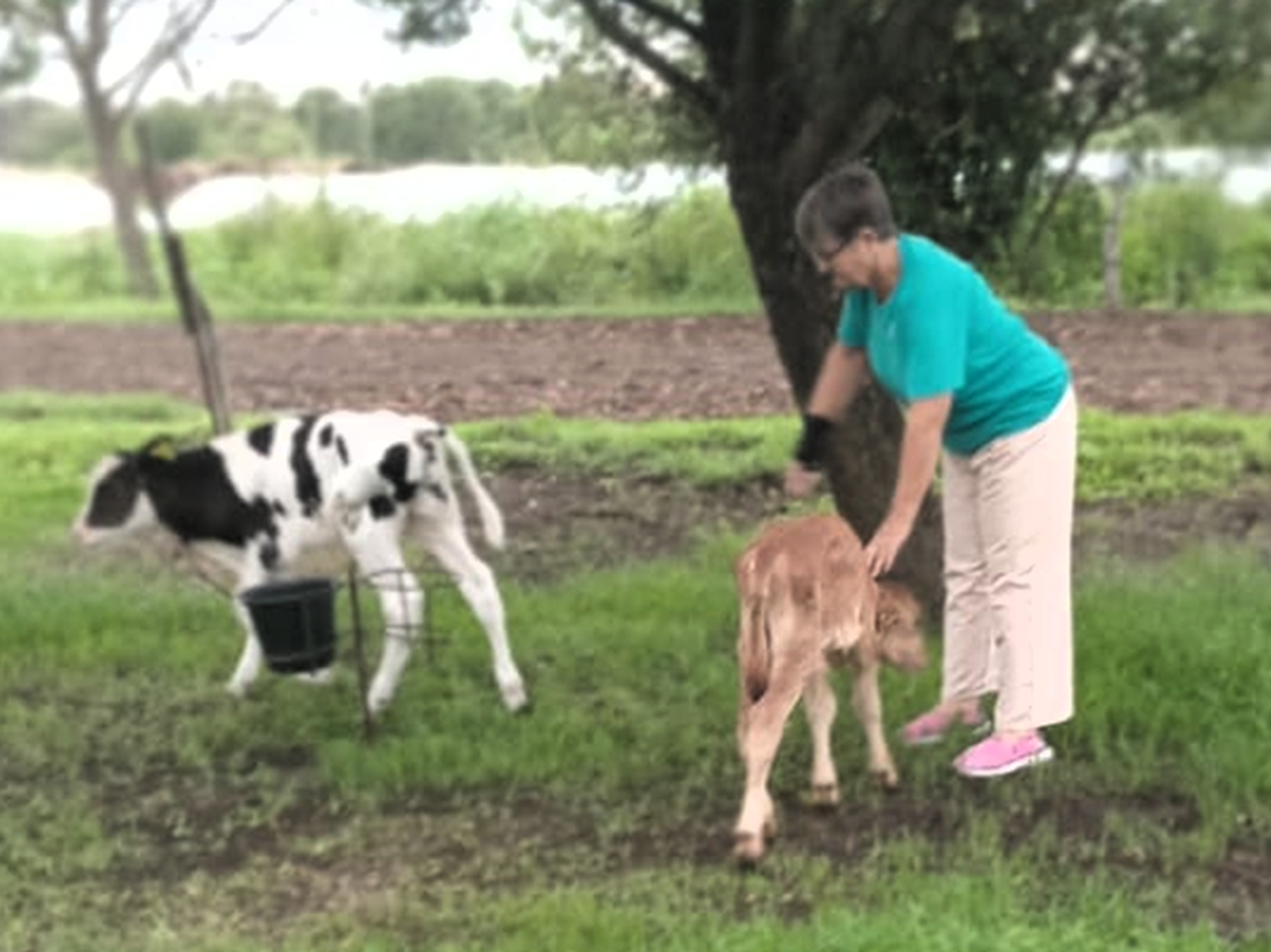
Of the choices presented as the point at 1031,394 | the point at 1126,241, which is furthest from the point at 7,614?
the point at 1126,241

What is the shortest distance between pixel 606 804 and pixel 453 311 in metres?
12.5

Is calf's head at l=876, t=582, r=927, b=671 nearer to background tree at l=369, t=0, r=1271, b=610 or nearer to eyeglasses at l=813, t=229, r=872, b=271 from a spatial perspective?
eyeglasses at l=813, t=229, r=872, b=271

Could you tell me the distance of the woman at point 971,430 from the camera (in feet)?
17.9

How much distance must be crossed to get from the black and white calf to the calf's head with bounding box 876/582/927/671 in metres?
1.48

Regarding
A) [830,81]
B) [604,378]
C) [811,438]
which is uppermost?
[830,81]

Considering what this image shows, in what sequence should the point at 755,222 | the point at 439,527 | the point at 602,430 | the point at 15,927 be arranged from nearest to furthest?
the point at 15,927 → the point at 439,527 → the point at 755,222 → the point at 602,430

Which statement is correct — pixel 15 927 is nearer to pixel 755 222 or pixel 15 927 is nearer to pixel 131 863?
pixel 131 863

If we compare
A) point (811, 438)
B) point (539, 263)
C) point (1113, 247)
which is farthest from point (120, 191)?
point (811, 438)

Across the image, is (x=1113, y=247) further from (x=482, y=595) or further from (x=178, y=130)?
(x=482, y=595)

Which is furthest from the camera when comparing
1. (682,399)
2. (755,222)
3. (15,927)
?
(682,399)

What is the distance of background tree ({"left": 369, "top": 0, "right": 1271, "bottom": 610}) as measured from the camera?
708cm

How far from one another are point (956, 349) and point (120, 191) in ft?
44.1

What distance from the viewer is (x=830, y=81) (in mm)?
7121

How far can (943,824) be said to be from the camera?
18.7ft
